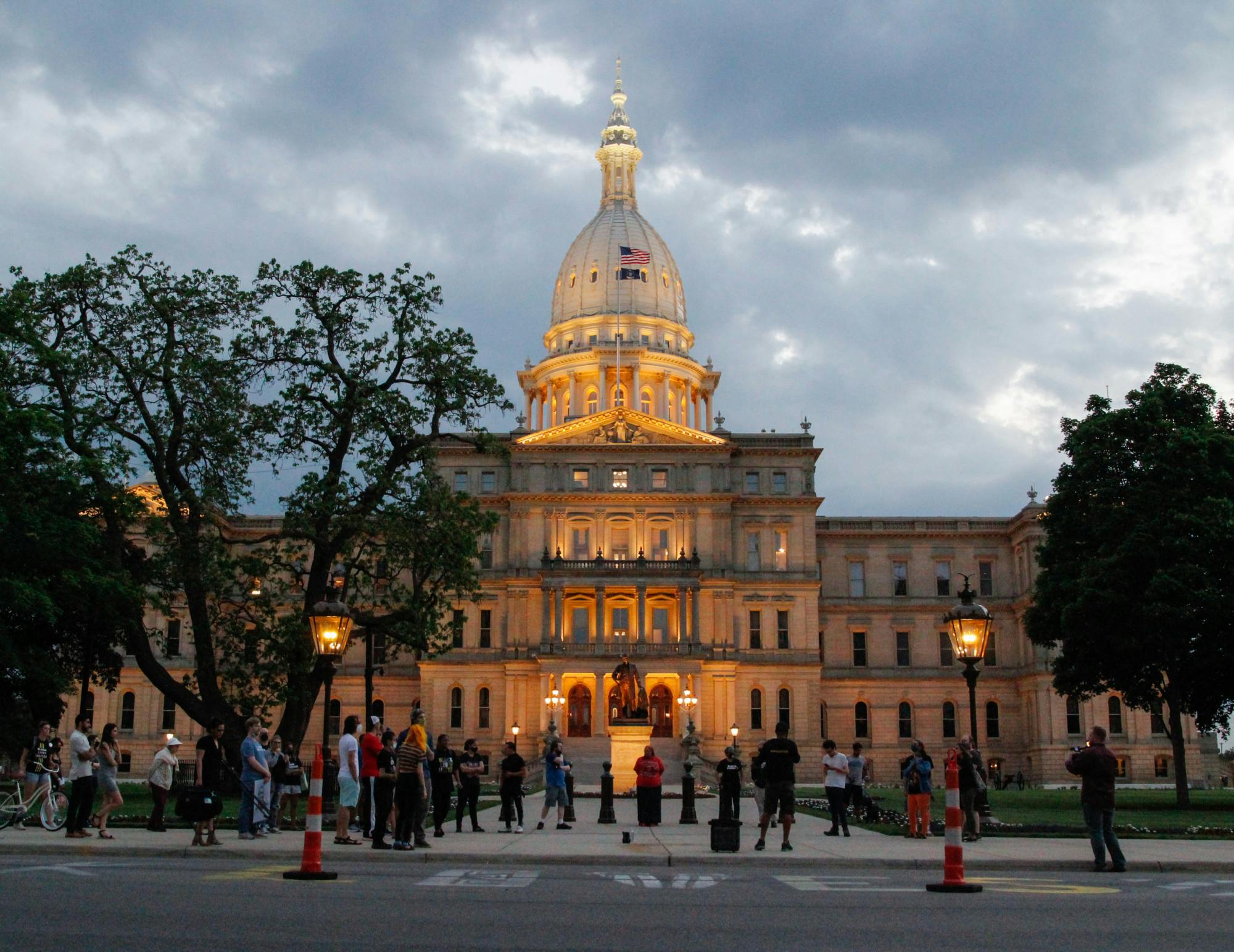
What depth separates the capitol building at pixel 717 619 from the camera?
80.8m

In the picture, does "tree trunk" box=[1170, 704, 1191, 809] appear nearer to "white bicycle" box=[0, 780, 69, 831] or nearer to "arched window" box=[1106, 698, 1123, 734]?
"white bicycle" box=[0, 780, 69, 831]

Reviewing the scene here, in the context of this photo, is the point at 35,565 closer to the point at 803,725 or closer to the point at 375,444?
the point at 375,444

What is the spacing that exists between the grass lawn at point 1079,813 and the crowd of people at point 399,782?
248cm

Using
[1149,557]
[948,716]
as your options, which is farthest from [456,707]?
[1149,557]

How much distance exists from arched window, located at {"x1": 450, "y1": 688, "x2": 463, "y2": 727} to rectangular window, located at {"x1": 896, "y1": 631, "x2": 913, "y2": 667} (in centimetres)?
2790

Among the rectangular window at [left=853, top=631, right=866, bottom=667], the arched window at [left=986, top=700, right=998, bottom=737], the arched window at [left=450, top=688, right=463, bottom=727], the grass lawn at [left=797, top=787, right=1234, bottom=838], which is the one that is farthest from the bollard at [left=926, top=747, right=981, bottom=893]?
the arched window at [left=986, top=700, right=998, bottom=737]

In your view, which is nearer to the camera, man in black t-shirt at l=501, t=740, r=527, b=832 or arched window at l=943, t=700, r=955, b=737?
man in black t-shirt at l=501, t=740, r=527, b=832

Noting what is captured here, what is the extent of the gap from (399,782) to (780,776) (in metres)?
6.74

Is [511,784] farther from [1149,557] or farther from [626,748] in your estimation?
[1149,557]

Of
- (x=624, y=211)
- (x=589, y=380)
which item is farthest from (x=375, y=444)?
(x=624, y=211)

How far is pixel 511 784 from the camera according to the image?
2945 cm

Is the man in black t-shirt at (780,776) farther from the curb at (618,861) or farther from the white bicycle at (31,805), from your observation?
the white bicycle at (31,805)

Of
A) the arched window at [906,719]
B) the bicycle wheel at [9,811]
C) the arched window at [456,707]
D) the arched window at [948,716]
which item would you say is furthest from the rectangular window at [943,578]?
the bicycle wheel at [9,811]

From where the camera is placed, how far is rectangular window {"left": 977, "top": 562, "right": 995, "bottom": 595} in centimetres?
9094
